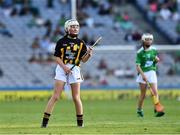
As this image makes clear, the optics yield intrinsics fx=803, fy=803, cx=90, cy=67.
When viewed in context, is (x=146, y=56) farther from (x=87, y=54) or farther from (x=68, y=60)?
(x=68, y=60)

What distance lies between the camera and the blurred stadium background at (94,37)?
4012 centimetres

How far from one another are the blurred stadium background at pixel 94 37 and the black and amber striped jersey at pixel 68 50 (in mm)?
20542

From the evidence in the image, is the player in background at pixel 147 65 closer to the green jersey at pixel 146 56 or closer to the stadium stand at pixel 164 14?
the green jersey at pixel 146 56

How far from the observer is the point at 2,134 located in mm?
16172

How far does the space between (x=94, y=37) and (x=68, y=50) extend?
24.3 metres

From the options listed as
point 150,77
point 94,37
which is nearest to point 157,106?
point 150,77

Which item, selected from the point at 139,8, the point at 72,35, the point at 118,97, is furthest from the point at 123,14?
the point at 72,35

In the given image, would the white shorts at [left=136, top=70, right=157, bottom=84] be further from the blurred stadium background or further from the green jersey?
the blurred stadium background

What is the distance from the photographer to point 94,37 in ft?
140

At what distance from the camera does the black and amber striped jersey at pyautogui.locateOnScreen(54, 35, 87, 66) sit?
60.1 feet

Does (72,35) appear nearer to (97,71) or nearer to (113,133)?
(113,133)

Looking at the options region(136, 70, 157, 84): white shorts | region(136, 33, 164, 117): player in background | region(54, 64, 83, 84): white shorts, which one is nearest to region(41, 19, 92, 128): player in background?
region(54, 64, 83, 84): white shorts

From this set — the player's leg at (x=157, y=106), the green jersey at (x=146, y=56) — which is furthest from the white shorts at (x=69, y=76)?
the green jersey at (x=146, y=56)

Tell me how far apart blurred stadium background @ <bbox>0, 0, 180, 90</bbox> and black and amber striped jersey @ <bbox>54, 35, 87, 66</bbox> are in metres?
20.5
